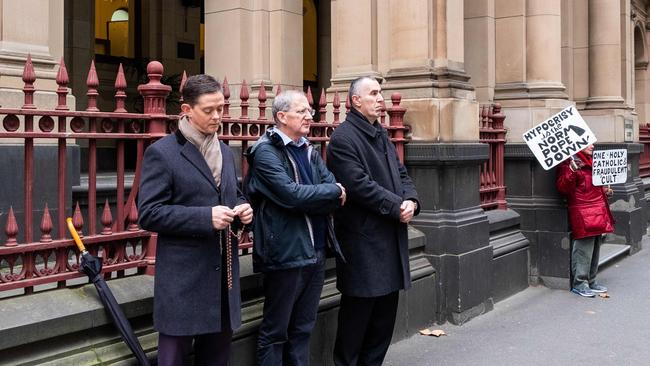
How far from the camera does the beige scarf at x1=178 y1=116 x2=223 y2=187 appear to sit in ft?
11.0

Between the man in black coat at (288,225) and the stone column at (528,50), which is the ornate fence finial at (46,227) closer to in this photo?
the man in black coat at (288,225)

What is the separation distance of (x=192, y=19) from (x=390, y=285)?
1066 centimetres

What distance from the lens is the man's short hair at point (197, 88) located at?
330 centimetres

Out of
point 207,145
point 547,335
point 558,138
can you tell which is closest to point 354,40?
point 558,138

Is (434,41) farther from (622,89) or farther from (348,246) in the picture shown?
(622,89)

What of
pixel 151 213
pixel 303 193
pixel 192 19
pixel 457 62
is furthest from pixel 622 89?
pixel 151 213

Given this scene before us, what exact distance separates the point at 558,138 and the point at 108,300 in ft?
18.4

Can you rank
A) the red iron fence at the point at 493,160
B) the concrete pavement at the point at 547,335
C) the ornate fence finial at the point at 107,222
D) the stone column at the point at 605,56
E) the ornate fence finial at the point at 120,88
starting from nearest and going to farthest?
the ornate fence finial at the point at 120,88 → the ornate fence finial at the point at 107,222 → the concrete pavement at the point at 547,335 → the red iron fence at the point at 493,160 → the stone column at the point at 605,56

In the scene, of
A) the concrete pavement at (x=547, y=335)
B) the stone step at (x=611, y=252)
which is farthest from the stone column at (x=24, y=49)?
the stone step at (x=611, y=252)

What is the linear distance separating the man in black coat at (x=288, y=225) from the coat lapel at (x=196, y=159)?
572mm

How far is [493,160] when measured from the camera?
28.6ft

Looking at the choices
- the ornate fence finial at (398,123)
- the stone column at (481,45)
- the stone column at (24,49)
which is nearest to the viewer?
the stone column at (24,49)

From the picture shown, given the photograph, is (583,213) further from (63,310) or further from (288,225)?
(63,310)

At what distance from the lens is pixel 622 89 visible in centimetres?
1386
